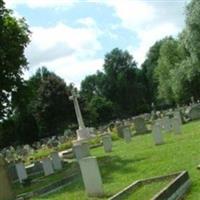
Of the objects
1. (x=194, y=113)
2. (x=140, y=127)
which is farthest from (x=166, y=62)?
(x=140, y=127)

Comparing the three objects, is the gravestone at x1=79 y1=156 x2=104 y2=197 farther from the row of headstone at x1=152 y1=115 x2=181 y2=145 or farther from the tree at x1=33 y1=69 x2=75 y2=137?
the tree at x1=33 y1=69 x2=75 y2=137

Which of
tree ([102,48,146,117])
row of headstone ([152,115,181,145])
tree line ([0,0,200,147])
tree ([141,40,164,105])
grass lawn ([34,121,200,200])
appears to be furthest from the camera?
tree ([102,48,146,117])

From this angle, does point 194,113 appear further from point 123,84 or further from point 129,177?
point 123,84

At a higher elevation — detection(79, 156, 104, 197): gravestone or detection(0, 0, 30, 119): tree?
detection(0, 0, 30, 119): tree

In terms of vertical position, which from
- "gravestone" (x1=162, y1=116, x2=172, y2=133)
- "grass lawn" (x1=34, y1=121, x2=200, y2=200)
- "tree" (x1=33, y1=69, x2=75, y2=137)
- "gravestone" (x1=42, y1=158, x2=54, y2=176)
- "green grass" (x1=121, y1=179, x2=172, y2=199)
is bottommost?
"green grass" (x1=121, y1=179, x2=172, y2=199)

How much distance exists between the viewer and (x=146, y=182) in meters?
15.0

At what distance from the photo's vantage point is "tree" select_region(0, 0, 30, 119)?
2880cm

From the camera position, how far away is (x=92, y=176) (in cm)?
1523

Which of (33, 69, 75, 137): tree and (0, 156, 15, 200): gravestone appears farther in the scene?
(33, 69, 75, 137): tree

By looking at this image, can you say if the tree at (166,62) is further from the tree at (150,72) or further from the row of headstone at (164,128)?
the row of headstone at (164,128)

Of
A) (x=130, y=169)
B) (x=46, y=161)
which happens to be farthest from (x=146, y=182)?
(x=46, y=161)

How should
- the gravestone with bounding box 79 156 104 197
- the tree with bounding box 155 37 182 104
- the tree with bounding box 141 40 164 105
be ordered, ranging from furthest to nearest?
the tree with bounding box 141 40 164 105, the tree with bounding box 155 37 182 104, the gravestone with bounding box 79 156 104 197

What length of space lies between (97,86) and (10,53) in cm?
10704

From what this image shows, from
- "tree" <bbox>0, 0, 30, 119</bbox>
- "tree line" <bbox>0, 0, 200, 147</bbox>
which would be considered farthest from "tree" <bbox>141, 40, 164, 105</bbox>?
"tree" <bbox>0, 0, 30, 119</bbox>
